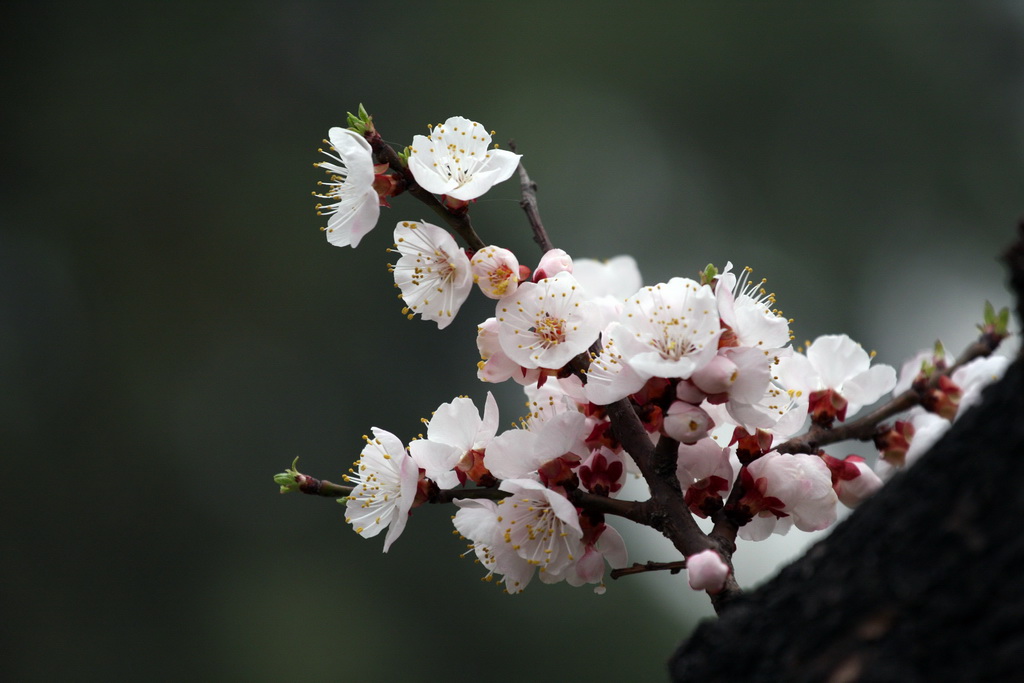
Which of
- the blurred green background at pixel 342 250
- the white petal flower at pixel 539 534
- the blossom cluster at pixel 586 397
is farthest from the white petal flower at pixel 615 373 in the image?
the blurred green background at pixel 342 250

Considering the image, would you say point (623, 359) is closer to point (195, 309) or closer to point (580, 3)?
point (195, 309)

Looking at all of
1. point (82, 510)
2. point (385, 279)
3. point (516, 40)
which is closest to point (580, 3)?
point (516, 40)

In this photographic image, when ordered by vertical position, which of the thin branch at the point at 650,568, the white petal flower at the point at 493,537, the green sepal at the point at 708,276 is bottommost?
the white petal flower at the point at 493,537

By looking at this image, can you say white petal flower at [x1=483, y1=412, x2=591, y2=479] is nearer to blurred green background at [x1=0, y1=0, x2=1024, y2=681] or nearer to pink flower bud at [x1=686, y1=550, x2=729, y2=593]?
pink flower bud at [x1=686, y1=550, x2=729, y2=593]

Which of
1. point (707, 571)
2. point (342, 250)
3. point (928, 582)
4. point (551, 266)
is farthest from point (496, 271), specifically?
point (342, 250)

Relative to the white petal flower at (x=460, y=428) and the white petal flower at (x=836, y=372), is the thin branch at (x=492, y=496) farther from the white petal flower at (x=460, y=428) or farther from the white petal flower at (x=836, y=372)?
the white petal flower at (x=836, y=372)

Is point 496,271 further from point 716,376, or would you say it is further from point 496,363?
point 716,376
